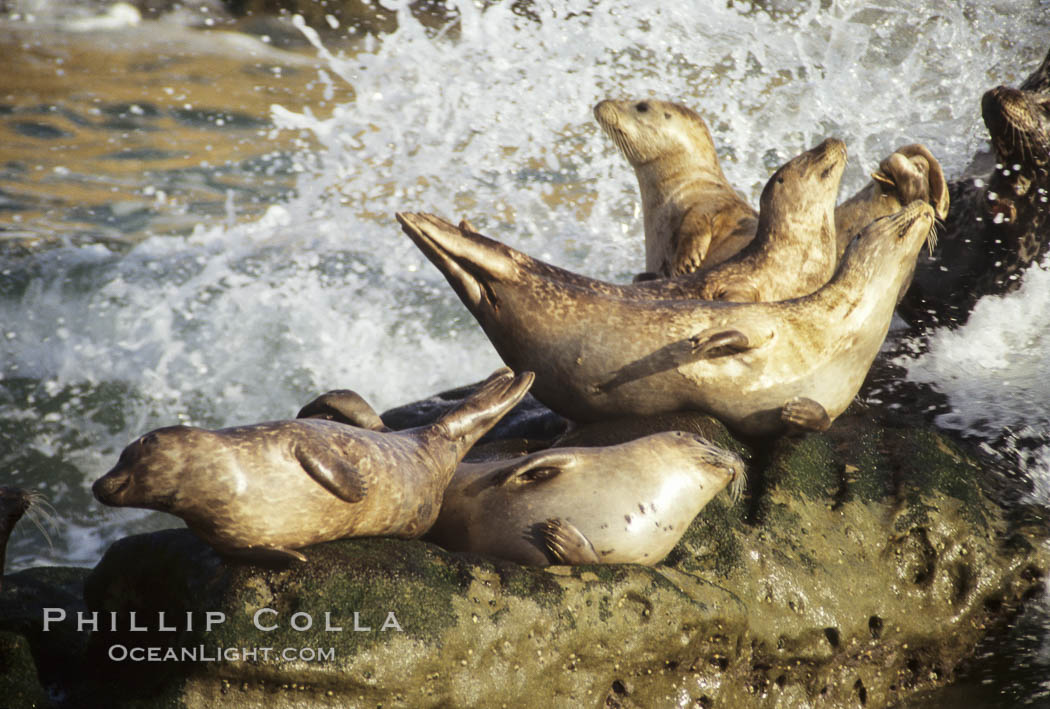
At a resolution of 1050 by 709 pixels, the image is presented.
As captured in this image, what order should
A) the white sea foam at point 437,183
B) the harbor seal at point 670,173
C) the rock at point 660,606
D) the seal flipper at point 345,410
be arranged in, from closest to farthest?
the rock at point 660,606, the seal flipper at point 345,410, the harbor seal at point 670,173, the white sea foam at point 437,183

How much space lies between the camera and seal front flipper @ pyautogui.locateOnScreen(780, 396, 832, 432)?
392cm

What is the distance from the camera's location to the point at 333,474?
306 cm

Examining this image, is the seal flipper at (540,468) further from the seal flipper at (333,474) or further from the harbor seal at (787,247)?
the harbor seal at (787,247)

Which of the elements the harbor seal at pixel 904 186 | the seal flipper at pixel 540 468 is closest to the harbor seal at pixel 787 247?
the harbor seal at pixel 904 186

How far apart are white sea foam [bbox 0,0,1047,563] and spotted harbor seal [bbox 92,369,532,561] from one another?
5679mm

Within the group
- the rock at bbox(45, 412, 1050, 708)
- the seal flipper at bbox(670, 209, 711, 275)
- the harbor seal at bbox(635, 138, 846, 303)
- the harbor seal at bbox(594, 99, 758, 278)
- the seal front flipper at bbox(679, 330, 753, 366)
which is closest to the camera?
the rock at bbox(45, 412, 1050, 708)

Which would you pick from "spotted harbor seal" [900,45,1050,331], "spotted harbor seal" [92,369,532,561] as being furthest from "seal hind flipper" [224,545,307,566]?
"spotted harbor seal" [900,45,1050,331]

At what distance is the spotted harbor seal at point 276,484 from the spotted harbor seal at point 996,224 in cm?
352

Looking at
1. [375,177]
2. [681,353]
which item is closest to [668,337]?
[681,353]

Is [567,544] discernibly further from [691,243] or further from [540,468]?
[691,243]

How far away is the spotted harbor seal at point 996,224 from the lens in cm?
539

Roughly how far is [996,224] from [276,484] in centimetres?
441

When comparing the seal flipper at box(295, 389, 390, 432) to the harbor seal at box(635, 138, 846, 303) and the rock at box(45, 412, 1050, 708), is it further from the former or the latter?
the harbor seal at box(635, 138, 846, 303)

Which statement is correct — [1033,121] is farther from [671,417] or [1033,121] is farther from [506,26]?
[506,26]
